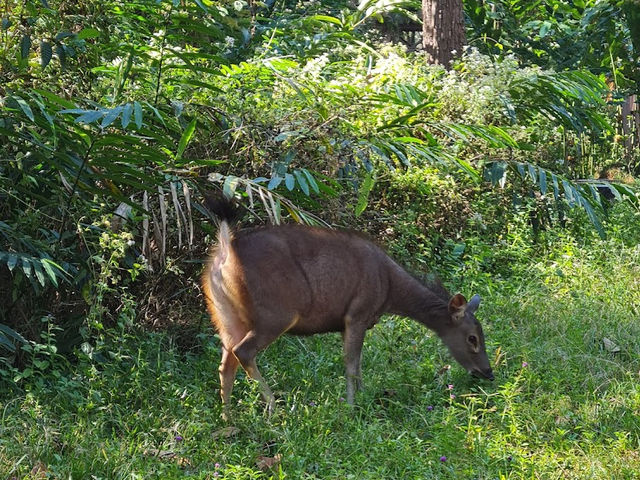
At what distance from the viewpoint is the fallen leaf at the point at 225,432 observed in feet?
18.5

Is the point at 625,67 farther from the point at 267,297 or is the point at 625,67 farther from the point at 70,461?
the point at 70,461

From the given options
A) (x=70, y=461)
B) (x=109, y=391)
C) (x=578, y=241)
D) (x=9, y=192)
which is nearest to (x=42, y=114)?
(x=9, y=192)

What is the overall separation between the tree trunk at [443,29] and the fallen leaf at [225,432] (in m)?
7.38

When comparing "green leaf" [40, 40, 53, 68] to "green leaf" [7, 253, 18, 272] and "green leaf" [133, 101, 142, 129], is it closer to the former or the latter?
"green leaf" [133, 101, 142, 129]

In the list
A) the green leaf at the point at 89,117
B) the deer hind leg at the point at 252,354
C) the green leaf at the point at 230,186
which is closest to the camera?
the green leaf at the point at 89,117

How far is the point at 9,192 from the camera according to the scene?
20.1 feet

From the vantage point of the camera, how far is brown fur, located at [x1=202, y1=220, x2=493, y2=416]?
6.33 metres

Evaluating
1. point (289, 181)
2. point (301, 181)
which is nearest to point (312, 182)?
point (301, 181)

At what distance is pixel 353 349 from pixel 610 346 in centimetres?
225

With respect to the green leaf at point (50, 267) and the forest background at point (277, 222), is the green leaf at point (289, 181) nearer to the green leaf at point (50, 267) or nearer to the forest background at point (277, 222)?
the forest background at point (277, 222)

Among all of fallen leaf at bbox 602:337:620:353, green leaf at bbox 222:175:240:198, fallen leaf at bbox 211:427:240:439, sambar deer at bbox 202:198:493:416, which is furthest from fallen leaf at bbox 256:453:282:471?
fallen leaf at bbox 602:337:620:353

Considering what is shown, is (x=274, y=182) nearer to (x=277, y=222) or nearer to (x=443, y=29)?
(x=277, y=222)

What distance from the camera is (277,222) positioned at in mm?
6820

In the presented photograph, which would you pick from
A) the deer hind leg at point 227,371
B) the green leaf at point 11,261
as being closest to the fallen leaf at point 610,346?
the deer hind leg at point 227,371
